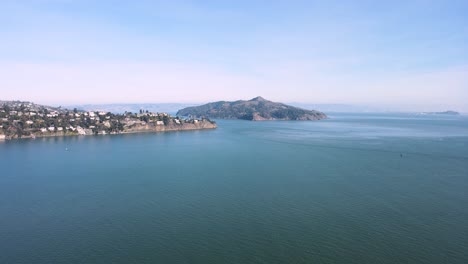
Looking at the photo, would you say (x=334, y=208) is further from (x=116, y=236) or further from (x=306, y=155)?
(x=306, y=155)

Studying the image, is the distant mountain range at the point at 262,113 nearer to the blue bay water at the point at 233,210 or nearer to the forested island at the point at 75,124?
the forested island at the point at 75,124

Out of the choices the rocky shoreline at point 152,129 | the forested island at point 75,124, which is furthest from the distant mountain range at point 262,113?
the forested island at point 75,124

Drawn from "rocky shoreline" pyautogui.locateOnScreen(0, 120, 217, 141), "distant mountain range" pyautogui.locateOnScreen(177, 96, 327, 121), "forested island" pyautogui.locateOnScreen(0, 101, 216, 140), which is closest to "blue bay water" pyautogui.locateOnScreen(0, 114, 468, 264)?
"rocky shoreline" pyautogui.locateOnScreen(0, 120, 217, 141)

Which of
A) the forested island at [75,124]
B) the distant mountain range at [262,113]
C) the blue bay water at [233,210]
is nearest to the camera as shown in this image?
the blue bay water at [233,210]

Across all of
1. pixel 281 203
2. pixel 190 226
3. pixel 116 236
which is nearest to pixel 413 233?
pixel 281 203

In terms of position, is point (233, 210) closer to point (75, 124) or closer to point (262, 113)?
point (75, 124)

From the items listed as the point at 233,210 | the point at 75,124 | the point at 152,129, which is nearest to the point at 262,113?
the point at 152,129

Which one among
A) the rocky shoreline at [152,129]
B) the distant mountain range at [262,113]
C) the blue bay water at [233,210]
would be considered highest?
the distant mountain range at [262,113]

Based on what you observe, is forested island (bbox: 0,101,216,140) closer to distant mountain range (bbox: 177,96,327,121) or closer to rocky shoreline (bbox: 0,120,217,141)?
rocky shoreline (bbox: 0,120,217,141)
